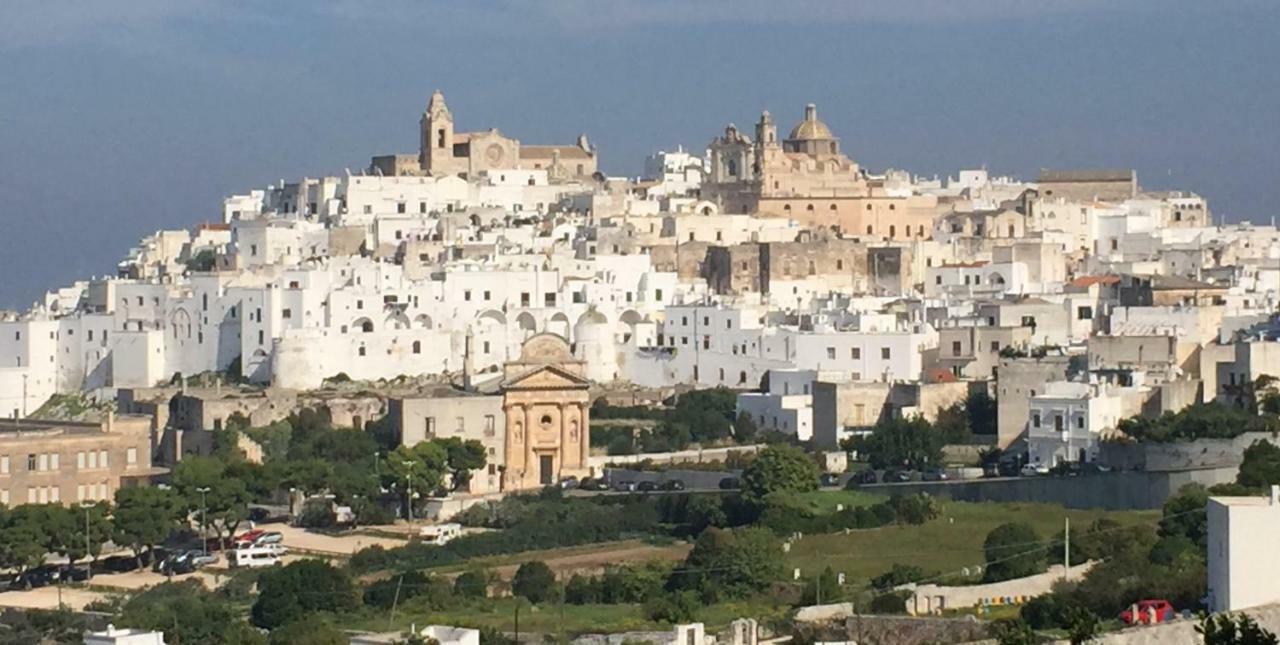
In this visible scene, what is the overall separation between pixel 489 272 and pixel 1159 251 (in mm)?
14223

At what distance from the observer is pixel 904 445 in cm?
4656

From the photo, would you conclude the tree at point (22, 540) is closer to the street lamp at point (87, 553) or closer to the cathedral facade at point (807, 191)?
the street lamp at point (87, 553)

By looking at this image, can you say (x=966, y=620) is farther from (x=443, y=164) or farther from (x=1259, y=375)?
(x=443, y=164)

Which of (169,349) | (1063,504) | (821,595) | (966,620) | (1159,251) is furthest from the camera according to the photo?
(1159,251)

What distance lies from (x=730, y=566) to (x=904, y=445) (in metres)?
10.1

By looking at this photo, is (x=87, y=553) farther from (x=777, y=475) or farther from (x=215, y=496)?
(x=777, y=475)

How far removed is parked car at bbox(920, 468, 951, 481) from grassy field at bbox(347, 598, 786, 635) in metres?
9.06

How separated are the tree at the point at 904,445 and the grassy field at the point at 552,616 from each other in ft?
35.2

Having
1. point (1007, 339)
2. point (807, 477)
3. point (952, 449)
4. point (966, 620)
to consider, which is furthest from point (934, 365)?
point (966, 620)

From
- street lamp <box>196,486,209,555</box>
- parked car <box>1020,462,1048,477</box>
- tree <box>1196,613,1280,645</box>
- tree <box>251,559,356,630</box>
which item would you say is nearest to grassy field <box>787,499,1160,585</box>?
parked car <box>1020,462,1048,477</box>

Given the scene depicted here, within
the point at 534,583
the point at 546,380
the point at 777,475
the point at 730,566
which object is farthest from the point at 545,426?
the point at 730,566

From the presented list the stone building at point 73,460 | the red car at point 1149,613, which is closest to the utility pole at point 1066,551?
the red car at point 1149,613

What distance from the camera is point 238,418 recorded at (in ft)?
172

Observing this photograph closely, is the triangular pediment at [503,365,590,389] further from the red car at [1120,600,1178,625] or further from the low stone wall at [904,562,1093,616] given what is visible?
the red car at [1120,600,1178,625]
